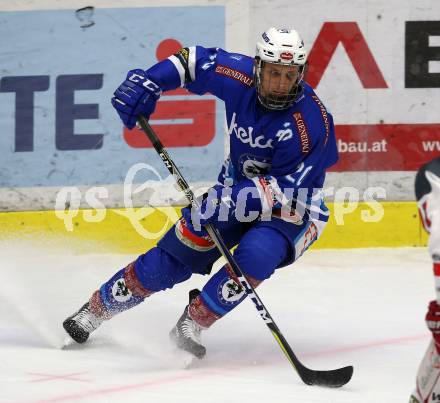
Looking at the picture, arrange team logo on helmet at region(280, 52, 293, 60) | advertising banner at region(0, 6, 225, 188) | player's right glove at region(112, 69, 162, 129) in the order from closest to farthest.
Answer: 1. team logo on helmet at region(280, 52, 293, 60)
2. player's right glove at region(112, 69, 162, 129)
3. advertising banner at region(0, 6, 225, 188)

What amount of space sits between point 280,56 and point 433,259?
1471 millimetres

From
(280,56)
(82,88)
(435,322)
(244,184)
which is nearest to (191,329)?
(244,184)

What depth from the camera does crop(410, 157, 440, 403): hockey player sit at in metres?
2.77

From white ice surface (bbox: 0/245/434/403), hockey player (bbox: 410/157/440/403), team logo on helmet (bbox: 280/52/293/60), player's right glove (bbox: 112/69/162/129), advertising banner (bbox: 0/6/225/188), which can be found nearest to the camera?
hockey player (bbox: 410/157/440/403)

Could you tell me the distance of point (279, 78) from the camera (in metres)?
4.10

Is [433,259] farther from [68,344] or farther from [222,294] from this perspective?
[68,344]

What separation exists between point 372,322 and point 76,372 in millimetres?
1459

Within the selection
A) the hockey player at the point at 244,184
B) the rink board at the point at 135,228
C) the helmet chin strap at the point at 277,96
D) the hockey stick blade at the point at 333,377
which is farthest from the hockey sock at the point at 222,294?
the rink board at the point at 135,228

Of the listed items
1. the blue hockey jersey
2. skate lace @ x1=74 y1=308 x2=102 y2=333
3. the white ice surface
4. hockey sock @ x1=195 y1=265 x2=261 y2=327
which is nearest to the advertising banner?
the white ice surface

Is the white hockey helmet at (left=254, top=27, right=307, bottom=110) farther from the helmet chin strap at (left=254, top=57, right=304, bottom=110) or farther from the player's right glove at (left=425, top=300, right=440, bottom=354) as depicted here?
the player's right glove at (left=425, top=300, right=440, bottom=354)

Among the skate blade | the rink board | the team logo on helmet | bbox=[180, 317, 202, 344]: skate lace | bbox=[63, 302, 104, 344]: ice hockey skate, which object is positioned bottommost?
the rink board

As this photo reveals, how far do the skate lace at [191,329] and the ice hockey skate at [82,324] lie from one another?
0.35 meters

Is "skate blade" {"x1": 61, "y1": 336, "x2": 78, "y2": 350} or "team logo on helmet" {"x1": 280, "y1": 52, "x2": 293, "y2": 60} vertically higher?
"team logo on helmet" {"x1": 280, "y1": 52, "x2": 293, "y2": 60}

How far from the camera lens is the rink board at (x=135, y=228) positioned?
607cm
